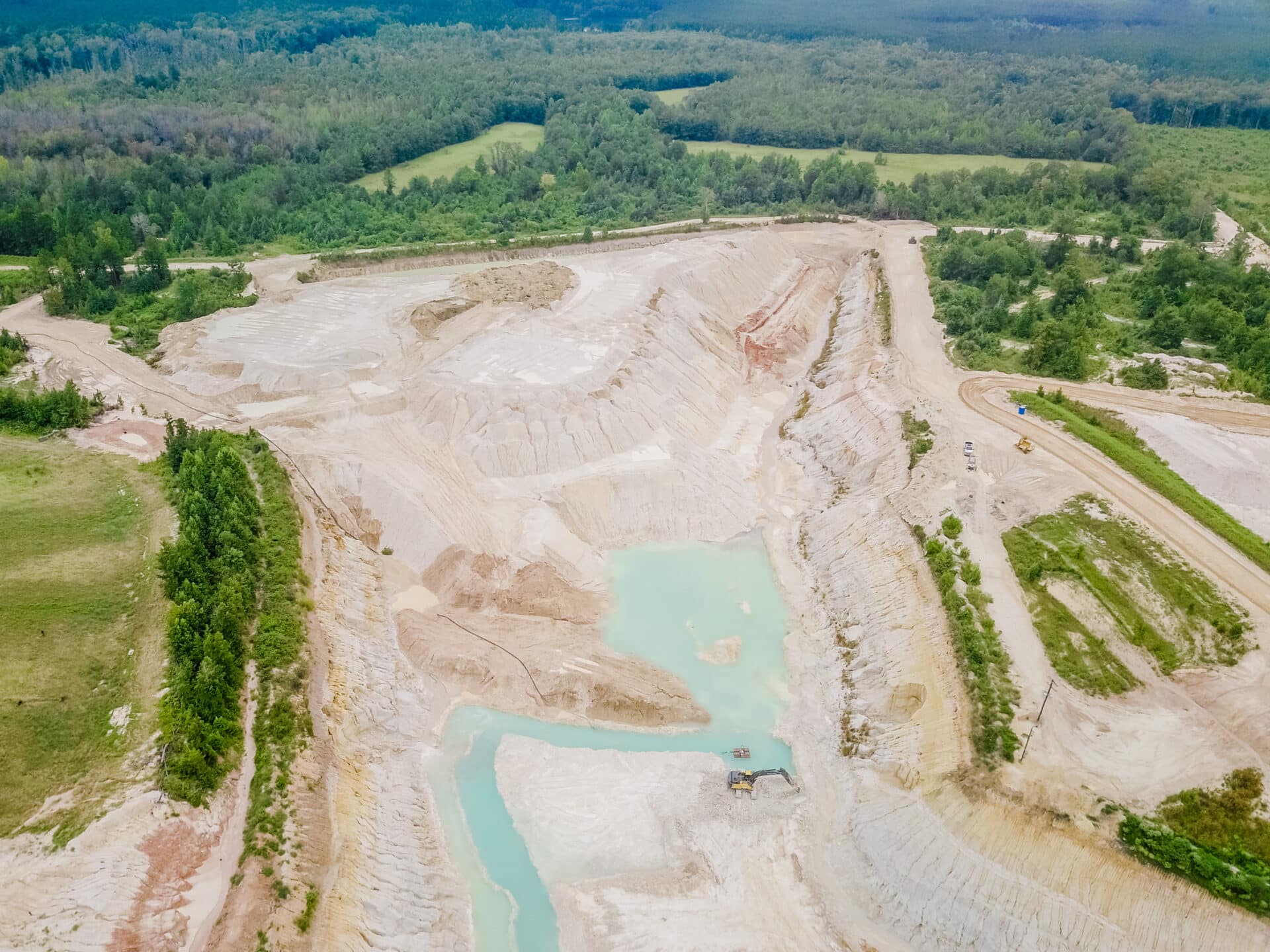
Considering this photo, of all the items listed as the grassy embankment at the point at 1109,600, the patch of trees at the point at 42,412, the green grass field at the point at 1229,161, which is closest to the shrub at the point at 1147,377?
the grassy embankment at the point at 1109,600

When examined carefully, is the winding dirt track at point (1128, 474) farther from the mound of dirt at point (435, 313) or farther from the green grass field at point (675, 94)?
the green grass field at point (675, 94)

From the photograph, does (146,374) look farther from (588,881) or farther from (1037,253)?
(1037,253)

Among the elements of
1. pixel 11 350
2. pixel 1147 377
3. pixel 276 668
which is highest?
pixel 1147 377

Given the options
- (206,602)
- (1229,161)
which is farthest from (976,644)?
(1229,161)

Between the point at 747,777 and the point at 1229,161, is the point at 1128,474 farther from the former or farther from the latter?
the point at 1229,161

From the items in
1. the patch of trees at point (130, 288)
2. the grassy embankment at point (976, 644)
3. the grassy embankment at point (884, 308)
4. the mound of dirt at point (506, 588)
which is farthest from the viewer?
the patch of trees at point (130, 288)
